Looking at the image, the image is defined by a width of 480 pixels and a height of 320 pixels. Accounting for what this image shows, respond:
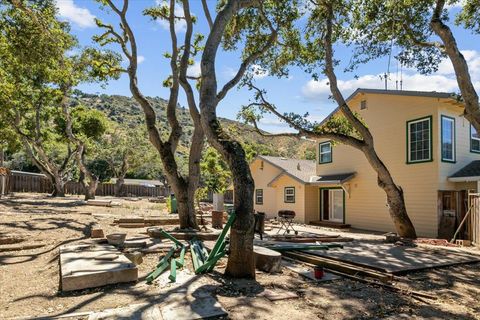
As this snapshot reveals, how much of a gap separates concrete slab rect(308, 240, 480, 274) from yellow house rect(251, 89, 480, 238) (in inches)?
168

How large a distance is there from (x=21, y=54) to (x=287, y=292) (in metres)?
11.5

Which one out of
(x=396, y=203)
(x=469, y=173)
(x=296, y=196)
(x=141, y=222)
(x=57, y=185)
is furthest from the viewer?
(x=57, y=185)

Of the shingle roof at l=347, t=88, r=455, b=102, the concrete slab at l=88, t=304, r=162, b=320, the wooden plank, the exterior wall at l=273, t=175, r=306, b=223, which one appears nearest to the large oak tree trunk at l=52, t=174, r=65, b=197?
the exterior wall at l=273, t=175, r=306, b=223

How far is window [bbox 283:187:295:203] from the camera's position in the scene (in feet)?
71.5

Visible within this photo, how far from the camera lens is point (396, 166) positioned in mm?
16109

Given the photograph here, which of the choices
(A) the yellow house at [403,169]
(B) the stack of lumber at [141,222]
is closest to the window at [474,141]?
(A) the yellow house at [403,169]

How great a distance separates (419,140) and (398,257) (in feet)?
26.0

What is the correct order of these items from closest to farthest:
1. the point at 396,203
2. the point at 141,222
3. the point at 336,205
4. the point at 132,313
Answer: the point at 132,313
the point at 396,203
the point at 141,222
the point at 336,205

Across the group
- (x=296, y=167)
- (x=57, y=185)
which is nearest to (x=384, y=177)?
(x=296, y=167)

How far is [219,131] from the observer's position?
6.71 metres

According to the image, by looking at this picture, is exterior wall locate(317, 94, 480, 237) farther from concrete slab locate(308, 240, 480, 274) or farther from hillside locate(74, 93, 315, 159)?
hillside locate(74, 93, 315, 159)

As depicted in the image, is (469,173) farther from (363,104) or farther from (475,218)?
(363,104)

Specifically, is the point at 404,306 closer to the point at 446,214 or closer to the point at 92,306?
the point at 92,306

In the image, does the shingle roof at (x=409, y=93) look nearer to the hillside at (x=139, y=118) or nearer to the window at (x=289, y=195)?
the window at (x=289, y=195)
